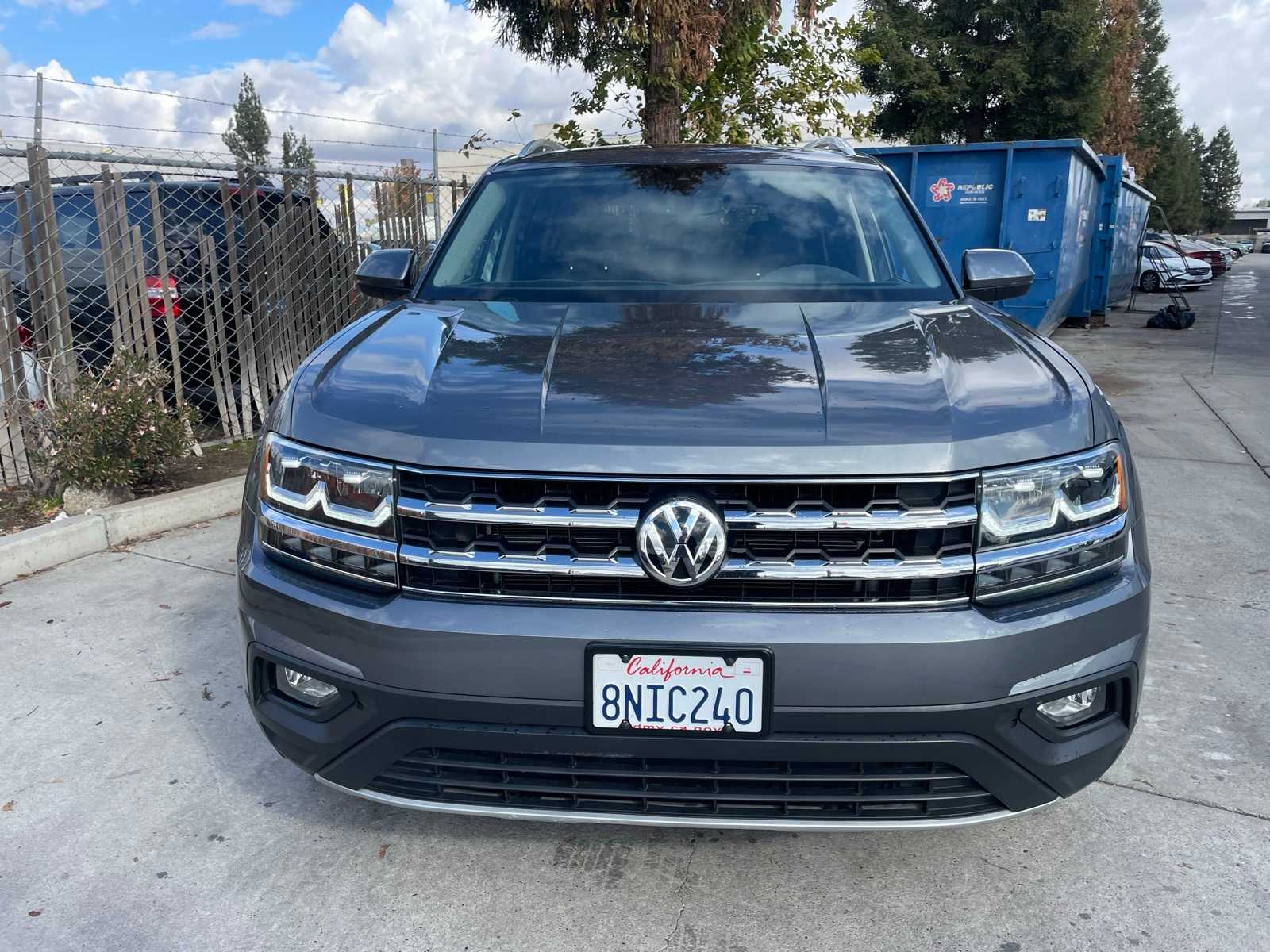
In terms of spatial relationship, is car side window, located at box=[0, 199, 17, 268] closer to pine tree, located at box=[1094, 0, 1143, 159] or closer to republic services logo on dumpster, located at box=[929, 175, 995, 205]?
republic services logo on dumpster, located at box=[929, 175, 995, 205]

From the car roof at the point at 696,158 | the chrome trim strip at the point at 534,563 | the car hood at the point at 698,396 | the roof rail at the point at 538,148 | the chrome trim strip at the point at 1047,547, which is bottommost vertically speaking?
the chrome trim strip at the point at 534,563

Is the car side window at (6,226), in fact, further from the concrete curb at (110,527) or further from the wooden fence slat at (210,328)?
the concrete curb at (110,527)

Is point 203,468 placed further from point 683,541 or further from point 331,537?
point 683,541

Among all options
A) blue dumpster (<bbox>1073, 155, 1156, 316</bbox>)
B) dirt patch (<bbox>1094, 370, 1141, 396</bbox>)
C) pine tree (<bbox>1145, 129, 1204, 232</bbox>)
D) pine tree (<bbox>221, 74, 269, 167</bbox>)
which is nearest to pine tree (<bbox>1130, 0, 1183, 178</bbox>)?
pine tree (<bbox>1145, 129, 1204, 232</bbox>)

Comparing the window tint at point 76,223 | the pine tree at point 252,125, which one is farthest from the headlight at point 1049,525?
the pine tree at point 252,125

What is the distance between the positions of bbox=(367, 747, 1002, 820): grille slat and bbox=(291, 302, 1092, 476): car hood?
1.95ft

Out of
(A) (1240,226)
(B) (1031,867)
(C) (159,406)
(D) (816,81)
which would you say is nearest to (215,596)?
(C) (159,406)

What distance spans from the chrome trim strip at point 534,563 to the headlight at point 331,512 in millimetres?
101

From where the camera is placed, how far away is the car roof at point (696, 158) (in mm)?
3553

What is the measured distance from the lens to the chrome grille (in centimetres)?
192

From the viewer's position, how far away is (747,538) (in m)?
1.94

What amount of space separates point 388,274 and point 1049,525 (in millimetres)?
2291

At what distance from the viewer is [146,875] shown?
7.89 feet

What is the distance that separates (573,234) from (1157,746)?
241cm
